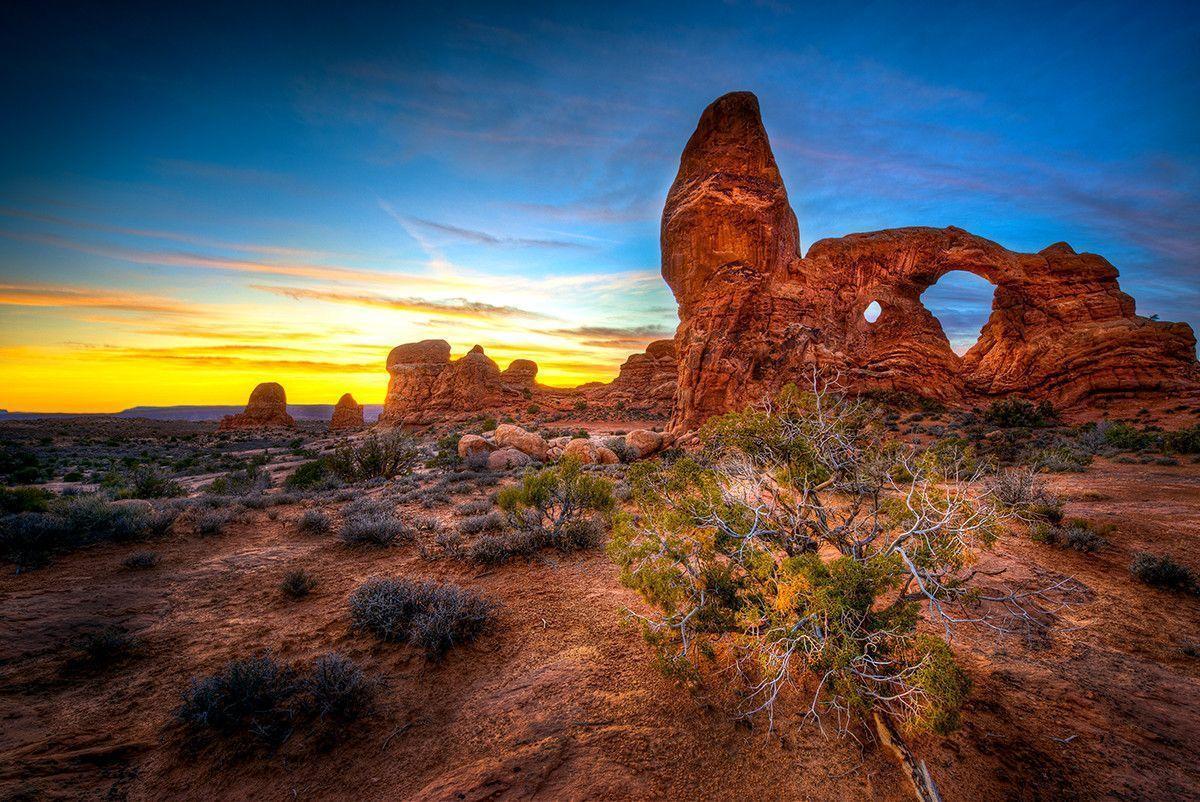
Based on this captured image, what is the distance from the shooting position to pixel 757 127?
21625 mm

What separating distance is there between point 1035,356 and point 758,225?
1948 cm

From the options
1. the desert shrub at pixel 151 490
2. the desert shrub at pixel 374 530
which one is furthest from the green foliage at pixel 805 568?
the desert shrub at pixel 151 490

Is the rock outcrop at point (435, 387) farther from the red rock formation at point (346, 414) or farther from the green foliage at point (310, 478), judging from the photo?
the green foliage at point (310, 478)

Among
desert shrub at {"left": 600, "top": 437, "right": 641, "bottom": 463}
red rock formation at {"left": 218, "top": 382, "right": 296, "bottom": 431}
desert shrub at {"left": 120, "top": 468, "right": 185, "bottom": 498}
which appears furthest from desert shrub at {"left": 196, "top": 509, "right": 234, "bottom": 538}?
red rock formation at {"left": 218, "top": 382, "right": 296, "bottom": 431}

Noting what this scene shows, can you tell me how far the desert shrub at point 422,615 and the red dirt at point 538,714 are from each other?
5.2 inches

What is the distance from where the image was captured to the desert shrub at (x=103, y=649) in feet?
12.2

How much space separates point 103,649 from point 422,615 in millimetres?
2727

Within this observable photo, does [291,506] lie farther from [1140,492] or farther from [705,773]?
[1140,492]

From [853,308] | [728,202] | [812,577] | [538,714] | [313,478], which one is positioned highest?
[728,202]

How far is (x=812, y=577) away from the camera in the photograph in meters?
3.06

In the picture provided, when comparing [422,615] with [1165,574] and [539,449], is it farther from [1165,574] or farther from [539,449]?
[539,449]

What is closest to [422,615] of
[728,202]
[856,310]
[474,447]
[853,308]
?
[474,447]

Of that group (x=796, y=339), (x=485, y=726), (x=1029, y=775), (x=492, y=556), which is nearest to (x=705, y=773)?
(x=485, y=726)

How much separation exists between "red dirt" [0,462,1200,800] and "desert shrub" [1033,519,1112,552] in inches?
35.6
